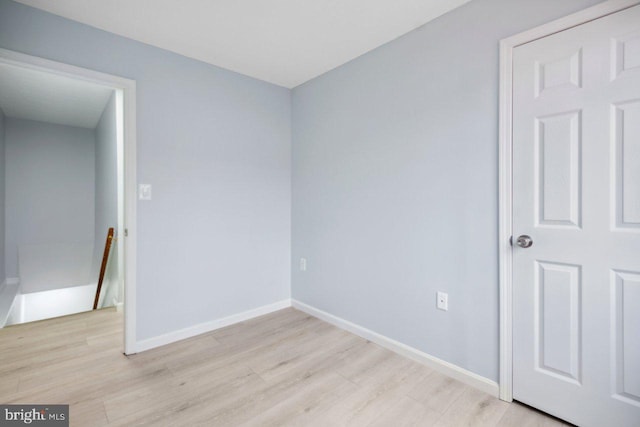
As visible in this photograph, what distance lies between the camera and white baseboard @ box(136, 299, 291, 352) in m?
2.31

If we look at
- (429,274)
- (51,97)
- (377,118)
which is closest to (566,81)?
(377,118)

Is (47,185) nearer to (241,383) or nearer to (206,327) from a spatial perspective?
(206,327)

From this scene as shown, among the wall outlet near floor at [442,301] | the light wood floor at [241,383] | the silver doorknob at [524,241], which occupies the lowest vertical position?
the light wood floor at [241,383]

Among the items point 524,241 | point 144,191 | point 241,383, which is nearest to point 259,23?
point 144,191

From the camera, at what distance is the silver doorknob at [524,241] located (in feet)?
5.29

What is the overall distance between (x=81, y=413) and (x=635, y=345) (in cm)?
272

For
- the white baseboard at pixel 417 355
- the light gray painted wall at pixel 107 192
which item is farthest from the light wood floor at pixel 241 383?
the light gray painted wall at pixel 107 192

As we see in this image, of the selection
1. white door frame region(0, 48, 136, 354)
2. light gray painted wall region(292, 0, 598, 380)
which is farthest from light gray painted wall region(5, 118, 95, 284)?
light gray painted wall region(292, 0, 598, 380)

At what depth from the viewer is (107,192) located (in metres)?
4.27

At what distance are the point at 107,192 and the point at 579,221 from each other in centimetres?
513

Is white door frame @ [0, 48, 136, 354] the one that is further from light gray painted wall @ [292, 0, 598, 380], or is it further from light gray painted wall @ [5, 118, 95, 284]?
light gray painted wall @ [5, 118, 95, 284]

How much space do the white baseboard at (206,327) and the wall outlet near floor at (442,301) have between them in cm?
169

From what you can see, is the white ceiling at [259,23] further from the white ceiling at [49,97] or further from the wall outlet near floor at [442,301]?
the wall outlet near floor at [442,301]

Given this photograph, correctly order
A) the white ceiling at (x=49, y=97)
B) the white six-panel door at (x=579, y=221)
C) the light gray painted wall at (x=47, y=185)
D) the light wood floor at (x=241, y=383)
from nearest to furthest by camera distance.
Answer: the white six-panel door at (x=579, y=221)
the light wood floor at (x=241, y=383)
the white ceiling at (x=49, y=97)
the light gray painted wall at (x=47, y=185)
